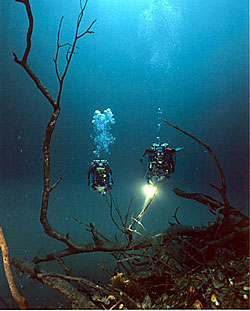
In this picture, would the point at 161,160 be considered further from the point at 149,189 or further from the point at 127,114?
the point at 127,114

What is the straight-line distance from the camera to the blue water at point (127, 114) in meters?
2.95

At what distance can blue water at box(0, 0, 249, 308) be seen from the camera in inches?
116

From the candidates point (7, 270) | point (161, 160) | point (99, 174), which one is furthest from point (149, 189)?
point (7, 270)

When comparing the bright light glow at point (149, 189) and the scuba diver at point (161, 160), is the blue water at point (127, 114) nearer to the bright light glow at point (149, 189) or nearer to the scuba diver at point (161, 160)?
the bright light glow at point (149, 189)

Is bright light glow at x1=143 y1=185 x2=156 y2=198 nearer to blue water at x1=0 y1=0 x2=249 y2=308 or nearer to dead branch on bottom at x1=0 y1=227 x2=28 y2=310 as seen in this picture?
blue water at x1=0 y1=0 x2=249 y2=308

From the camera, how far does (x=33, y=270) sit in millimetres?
2443

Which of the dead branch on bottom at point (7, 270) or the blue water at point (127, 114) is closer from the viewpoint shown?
the dead branch on bottom at point (7, 270)

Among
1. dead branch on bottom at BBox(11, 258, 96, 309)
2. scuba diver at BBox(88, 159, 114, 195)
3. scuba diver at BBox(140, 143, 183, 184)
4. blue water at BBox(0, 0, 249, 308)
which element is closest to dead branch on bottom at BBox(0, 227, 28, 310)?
dead branch on bottom at BBox(11, 258, 96, 309)

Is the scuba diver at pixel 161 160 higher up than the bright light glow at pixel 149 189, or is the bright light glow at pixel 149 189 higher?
the scuba diver at pixel 161 160

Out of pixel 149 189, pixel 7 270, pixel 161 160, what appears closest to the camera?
pixel 7 270

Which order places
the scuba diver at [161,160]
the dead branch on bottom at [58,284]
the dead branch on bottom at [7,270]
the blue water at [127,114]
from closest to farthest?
the dead branch on bottom at [58,284] < the dead branch on bottom at [7,270] < the scuba diver at [161,160] < the blue water at [127,114]

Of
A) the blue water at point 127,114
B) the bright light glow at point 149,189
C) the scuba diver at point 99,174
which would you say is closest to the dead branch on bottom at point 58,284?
the blue water at point 127,114

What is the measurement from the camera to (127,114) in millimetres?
3084

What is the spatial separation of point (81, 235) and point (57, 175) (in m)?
0.78
